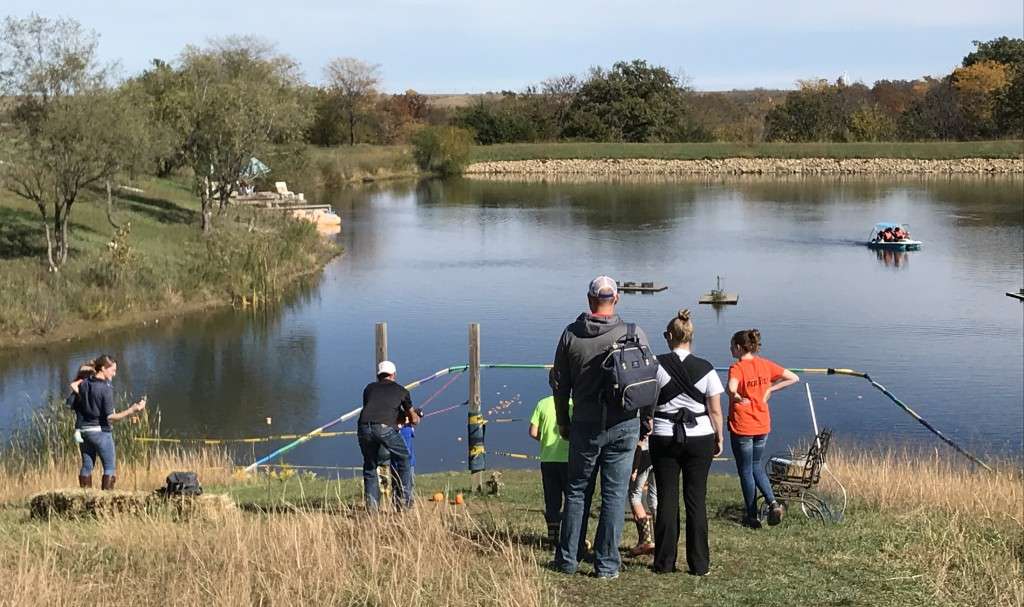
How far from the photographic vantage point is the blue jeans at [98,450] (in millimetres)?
11844

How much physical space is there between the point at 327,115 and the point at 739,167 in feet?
106

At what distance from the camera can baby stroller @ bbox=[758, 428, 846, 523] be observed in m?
9.49

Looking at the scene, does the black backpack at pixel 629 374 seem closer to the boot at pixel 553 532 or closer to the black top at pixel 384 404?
the boot at pixel 553 532

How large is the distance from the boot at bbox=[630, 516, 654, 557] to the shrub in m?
83.4

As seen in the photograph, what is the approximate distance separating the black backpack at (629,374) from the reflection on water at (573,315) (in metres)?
9.33

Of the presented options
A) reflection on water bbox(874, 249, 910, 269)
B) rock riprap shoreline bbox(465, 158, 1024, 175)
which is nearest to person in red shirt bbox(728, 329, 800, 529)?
reflection on water bbox(874, 249, 910, 269)

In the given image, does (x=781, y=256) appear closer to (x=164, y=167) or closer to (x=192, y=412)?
(x=164, y=167)

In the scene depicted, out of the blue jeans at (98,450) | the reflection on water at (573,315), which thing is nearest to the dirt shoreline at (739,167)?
the reflection on water at (573,315)

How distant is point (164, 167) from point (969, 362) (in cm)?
3178

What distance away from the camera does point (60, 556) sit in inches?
324

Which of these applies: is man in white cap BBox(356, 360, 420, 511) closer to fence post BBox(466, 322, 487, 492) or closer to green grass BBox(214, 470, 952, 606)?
green grass BBox(214, 470, 952, 606)

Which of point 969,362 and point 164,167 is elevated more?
point 164,167

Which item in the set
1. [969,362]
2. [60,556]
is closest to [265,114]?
[969,362]

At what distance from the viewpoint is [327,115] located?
95812 millimetres
